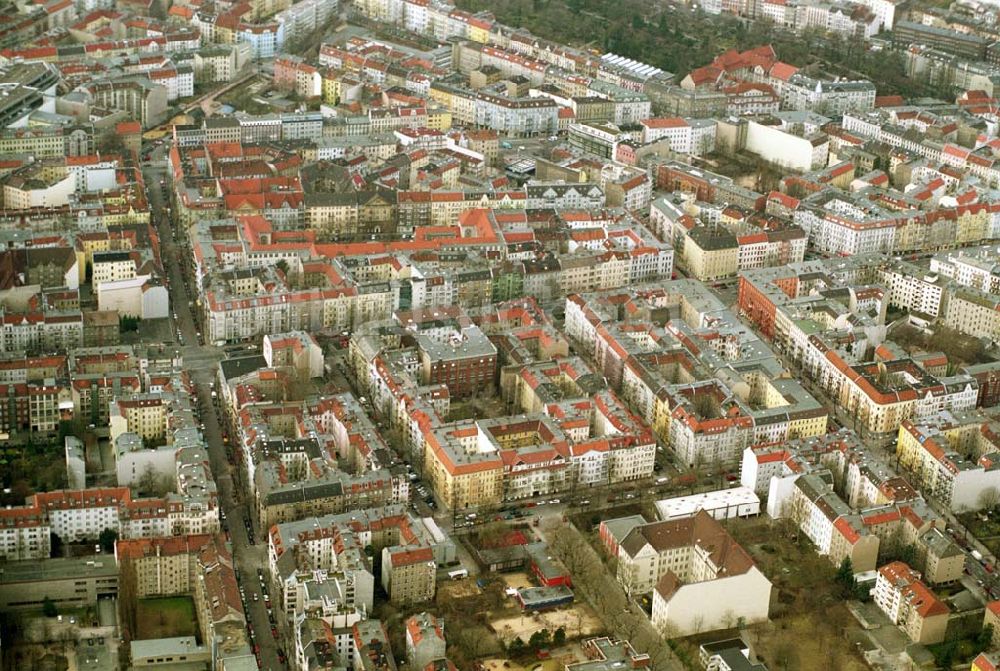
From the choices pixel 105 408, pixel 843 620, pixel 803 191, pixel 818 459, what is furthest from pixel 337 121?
pixel 843 620

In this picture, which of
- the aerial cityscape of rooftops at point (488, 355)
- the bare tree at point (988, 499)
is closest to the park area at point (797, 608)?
the aerial cityscape of rooftops at point (488, 355)

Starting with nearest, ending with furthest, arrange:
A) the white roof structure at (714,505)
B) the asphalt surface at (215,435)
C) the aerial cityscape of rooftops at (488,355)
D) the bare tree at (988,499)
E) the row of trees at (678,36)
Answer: the asphalt surface at (215,435) → the aerial cityscape of rooftops at (488,355) → the white roof structure at (714,505) → the bare tree at (988,499) → the row of trees at (678,36)

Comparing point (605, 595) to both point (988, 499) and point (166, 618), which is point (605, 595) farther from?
point (988, 499)

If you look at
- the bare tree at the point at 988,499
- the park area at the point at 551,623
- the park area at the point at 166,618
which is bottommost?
the park area at the point at 166,618

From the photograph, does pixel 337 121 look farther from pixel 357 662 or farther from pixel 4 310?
pixel 357 662

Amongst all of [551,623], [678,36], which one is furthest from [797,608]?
[678,36]

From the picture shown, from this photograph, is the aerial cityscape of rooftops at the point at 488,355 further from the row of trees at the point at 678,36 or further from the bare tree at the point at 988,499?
the row of trees at the point at 678,36

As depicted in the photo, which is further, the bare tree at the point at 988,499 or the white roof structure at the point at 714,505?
the bare tree at the point at 988,499
